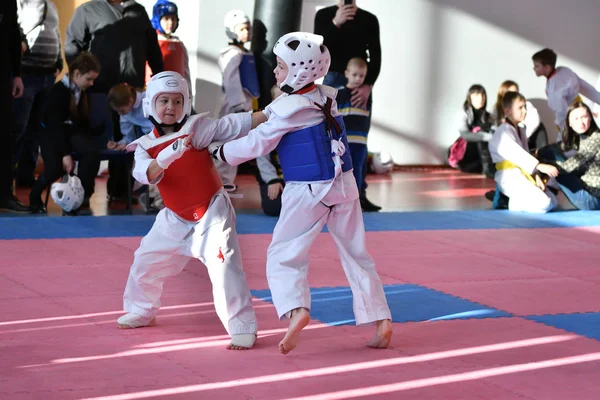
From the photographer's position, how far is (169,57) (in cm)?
1000

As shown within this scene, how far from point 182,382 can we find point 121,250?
2998 millimetres

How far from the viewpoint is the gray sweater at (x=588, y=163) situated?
9.39 metres

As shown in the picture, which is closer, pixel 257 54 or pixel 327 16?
pixel 327 16

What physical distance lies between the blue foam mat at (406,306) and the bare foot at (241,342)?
63 cm

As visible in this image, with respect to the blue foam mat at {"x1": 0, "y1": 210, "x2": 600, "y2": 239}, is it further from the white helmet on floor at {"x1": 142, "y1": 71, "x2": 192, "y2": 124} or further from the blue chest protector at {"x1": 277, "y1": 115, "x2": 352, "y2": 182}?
the blue chest protector at {"x1": 277, "y1": 115, "x2": 352, "y2": 182}

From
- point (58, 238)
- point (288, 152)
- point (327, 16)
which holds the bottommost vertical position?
point (58, 238)

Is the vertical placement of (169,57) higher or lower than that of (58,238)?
higher

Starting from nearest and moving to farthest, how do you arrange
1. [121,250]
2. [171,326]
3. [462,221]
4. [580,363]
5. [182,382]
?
[182,382]
[580,363]
[171,326]
[121,250]
[462,221]

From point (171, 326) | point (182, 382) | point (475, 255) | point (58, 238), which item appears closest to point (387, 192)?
point (475, 255)

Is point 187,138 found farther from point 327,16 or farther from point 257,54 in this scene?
point 257,54

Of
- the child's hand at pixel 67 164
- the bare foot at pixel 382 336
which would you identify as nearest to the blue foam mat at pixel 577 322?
the bare foot at pixel 382 336

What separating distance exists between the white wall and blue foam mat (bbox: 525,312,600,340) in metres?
7.92

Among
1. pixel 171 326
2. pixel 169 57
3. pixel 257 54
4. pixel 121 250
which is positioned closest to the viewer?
pixel 171 326

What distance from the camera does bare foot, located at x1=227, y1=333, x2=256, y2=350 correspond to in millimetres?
4258
